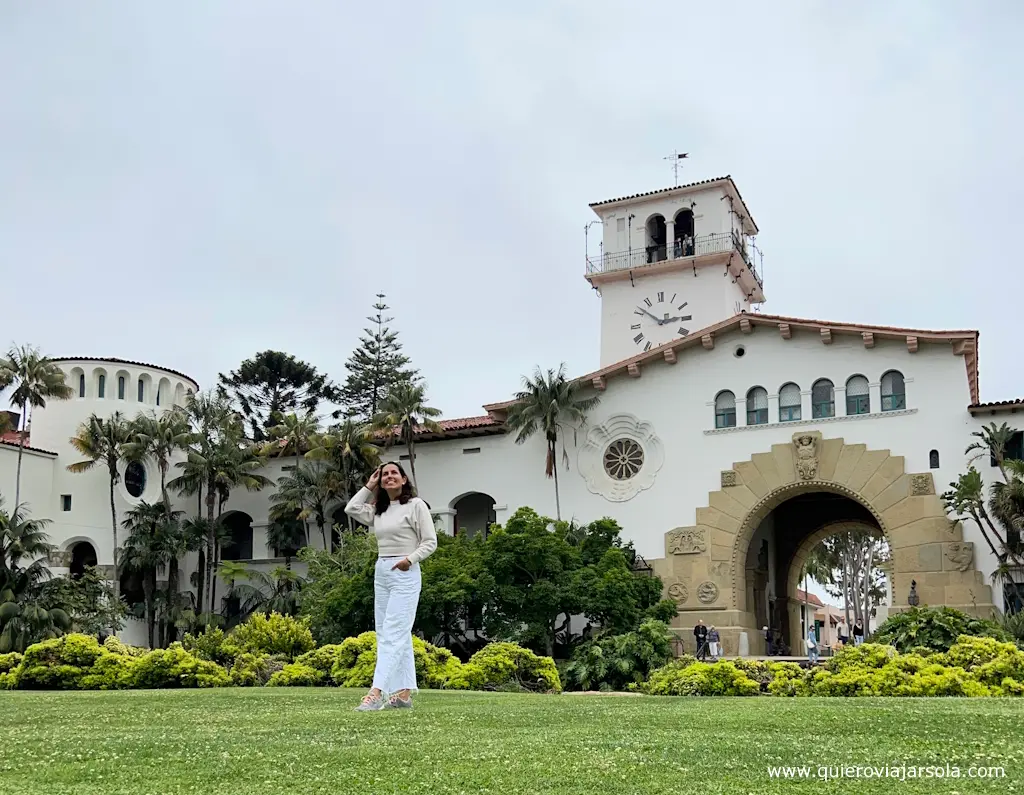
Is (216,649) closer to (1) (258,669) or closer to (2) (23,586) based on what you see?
(1) (258,669)

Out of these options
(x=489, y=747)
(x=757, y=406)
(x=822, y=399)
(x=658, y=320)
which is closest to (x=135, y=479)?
(x=658, y=320)

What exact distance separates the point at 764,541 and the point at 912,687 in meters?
26.2

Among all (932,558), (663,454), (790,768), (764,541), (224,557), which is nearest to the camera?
(790,768)

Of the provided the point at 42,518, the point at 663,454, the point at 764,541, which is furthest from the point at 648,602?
the point at 42,518

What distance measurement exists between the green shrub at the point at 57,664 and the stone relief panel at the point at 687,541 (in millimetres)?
22361

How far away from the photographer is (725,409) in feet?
126

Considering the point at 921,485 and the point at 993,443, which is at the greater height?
the point at 993,443

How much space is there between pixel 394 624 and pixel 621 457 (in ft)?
98.0

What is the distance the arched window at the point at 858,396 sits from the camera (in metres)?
36.1

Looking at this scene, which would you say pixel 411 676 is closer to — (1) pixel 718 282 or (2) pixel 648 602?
(2) pixel 648 602

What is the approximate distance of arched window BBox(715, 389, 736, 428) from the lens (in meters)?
38.2

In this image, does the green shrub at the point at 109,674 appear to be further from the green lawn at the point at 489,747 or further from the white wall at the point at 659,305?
the white wall at the point at 659,305

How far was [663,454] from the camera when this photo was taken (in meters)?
38.8

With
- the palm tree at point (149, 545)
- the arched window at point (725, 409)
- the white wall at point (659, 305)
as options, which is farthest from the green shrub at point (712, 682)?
the white wall at point (659, 305)
